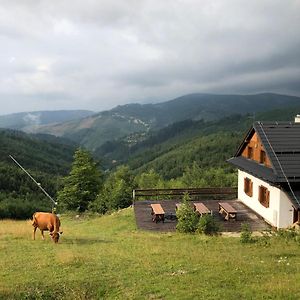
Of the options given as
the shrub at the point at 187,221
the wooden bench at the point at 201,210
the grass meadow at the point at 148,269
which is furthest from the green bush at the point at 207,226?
the grass meadow at the point at 148,269

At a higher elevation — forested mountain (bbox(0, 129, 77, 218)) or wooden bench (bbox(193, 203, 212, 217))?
wooden bench (bbox(193, 203, 212, 217))

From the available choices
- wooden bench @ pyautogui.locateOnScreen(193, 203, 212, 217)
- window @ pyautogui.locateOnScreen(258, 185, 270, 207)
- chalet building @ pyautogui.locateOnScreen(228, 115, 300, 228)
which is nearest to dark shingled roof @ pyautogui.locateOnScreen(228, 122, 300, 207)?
chalet building @ pyautogui.locateOnScreen(228, 115, 300, 228)

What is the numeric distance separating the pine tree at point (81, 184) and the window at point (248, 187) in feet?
63.9

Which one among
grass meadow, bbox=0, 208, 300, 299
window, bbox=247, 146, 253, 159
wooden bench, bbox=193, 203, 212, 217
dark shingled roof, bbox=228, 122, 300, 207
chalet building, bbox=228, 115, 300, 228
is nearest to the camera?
grass meadow, bbox=0, 208, 300, 299

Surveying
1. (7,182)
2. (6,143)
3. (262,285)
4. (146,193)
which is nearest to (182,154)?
(7,182)

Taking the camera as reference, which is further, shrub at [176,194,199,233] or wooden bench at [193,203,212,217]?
wooden bench at [193,203,212,217]

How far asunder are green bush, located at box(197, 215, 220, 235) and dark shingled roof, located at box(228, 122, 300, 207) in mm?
4373

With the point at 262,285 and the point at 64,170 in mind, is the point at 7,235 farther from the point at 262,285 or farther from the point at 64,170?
the point at 64,170

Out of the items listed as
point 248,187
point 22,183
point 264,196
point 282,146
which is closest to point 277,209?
point 264,196

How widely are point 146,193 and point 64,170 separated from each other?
14856cm

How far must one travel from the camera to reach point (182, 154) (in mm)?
151875

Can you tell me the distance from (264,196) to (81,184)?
24666 millimetres

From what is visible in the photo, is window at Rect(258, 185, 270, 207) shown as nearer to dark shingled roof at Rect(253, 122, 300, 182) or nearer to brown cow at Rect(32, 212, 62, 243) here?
dark shingled roof at Rect(253, 122, 300, 182)

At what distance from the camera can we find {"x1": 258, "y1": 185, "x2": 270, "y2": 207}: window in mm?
24609
